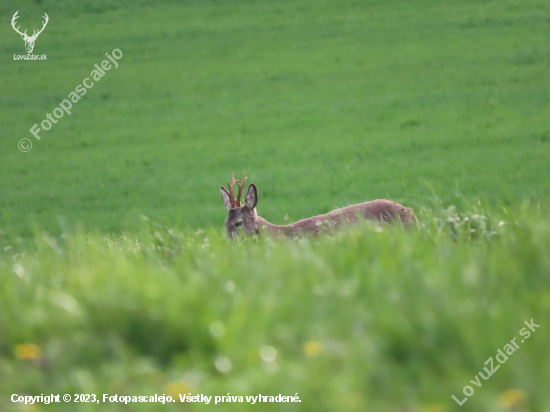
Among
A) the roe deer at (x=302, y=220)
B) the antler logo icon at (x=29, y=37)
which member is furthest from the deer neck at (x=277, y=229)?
the antler logo icon at (x=29, y=37)

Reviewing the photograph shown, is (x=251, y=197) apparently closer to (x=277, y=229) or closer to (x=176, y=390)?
(x=277, y=229)

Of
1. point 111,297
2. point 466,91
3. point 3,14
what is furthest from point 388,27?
point 111,297

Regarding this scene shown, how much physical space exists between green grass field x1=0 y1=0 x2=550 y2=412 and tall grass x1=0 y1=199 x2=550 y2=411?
1 centimetres

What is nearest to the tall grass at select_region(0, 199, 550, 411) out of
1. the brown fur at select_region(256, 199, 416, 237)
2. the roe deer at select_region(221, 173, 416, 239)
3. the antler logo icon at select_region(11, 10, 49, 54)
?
the brown fur at select_region(256, 199, 416, 237)

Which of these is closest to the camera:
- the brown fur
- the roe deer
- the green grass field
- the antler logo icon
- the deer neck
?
the green grass field

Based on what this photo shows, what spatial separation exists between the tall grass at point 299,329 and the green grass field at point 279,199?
0.04 feet

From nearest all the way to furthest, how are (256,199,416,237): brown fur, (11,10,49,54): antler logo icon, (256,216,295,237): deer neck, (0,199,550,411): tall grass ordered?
1. (0,199,550,411): tall grass
2. (256,199,416,237): brown fur
3. (256,216,295,237): deer neck
4. (11,10,49,54): antler logo icon

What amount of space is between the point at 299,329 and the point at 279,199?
11.8 metres

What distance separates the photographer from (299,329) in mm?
2904

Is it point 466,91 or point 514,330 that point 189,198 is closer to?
point 466,91

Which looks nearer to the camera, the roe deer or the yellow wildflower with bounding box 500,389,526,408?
the yellow wildflower with bounding box 500,389,526,408

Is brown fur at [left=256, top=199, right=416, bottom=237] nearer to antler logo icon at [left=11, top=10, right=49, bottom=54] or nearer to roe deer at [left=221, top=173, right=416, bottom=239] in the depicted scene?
roe deer at [left=221, top=173, right=416, bottom=239]

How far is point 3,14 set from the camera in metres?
30.2

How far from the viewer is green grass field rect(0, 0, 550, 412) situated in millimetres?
2674
